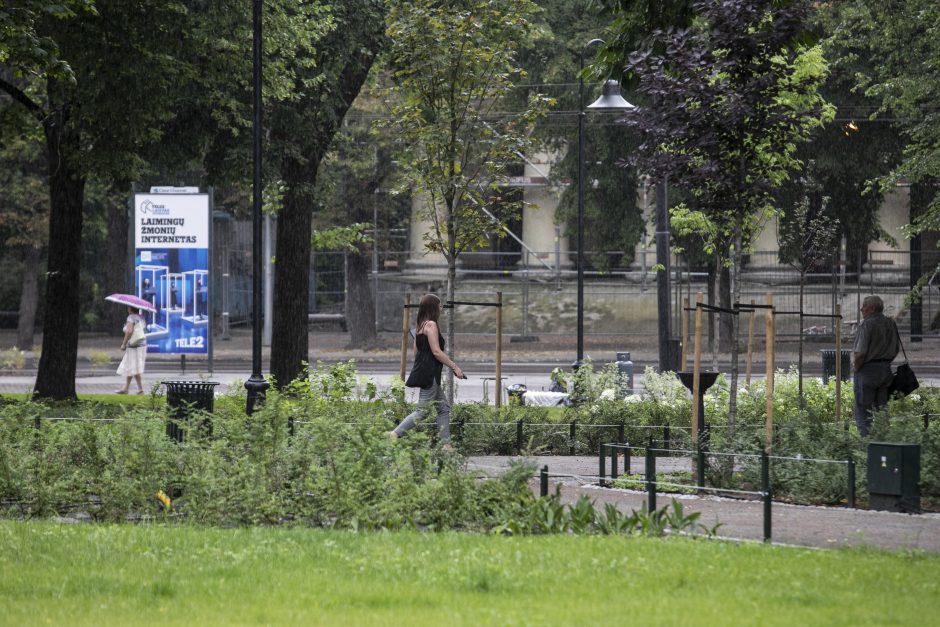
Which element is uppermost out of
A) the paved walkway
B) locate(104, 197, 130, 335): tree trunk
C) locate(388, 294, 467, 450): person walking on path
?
locate(104, 197, 130, 335): tree trunk

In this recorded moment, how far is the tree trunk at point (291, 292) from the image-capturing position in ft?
75.0

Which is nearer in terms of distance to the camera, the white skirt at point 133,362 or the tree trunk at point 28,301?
the white skirt at point 133,362

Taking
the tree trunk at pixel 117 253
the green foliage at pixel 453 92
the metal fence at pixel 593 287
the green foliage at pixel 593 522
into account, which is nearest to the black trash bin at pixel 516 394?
the green foliage at pixel 453 92

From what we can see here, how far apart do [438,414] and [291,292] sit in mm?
8882

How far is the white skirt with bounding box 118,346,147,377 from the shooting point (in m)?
27.4

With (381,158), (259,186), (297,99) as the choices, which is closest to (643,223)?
(381,158)

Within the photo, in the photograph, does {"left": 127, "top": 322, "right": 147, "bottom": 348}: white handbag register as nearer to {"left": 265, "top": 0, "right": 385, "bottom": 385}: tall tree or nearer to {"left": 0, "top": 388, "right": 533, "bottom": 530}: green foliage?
{"left": 265, "top": 0, "right": 385, "bottom": 385}: tall tree

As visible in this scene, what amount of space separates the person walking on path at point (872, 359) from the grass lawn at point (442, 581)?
22.1ft

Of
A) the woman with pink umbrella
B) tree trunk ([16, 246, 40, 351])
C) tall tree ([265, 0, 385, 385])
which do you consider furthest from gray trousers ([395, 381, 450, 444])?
tree trunk ([16, 246, 40, 351])

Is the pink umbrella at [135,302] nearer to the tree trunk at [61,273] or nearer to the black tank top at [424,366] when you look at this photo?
the tree trunk at [61,273]

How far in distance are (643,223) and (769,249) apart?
31.5 feet

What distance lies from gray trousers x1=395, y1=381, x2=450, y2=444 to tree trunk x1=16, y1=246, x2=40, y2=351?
3451 cm

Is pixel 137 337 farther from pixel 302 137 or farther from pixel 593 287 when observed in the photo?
pixel 593 287

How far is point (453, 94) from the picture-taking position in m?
19.0
